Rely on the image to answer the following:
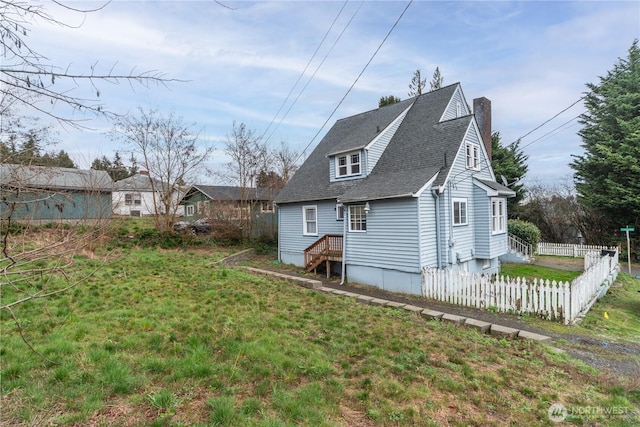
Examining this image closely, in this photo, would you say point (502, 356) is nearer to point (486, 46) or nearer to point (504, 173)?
A: point (486, 46)

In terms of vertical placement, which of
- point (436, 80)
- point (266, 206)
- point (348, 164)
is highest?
point (436, 80)

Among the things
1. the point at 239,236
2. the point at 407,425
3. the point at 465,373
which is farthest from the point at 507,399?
the point at 239,236

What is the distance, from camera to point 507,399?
12.9 feet

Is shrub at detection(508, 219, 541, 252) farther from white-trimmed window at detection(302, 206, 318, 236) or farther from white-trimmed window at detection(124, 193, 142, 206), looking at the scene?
white-trimmed window at detection(124, 193, 142, 206)

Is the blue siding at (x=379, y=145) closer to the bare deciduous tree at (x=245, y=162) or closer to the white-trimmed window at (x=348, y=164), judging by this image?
the white-trimmed window at (x=348, y=164)

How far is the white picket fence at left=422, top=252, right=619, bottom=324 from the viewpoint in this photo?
7.93 m

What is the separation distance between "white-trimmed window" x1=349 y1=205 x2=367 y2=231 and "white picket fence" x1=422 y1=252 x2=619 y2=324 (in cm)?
292

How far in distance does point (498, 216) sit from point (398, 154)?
5.25 metres

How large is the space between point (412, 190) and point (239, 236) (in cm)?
1324

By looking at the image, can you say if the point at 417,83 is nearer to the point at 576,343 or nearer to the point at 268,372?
the point at 576,343

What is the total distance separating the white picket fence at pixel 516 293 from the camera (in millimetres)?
7926

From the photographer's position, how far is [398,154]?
13.5m

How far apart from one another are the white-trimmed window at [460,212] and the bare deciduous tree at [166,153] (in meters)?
15.4

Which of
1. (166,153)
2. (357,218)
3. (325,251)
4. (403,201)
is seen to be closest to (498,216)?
(403,201)
